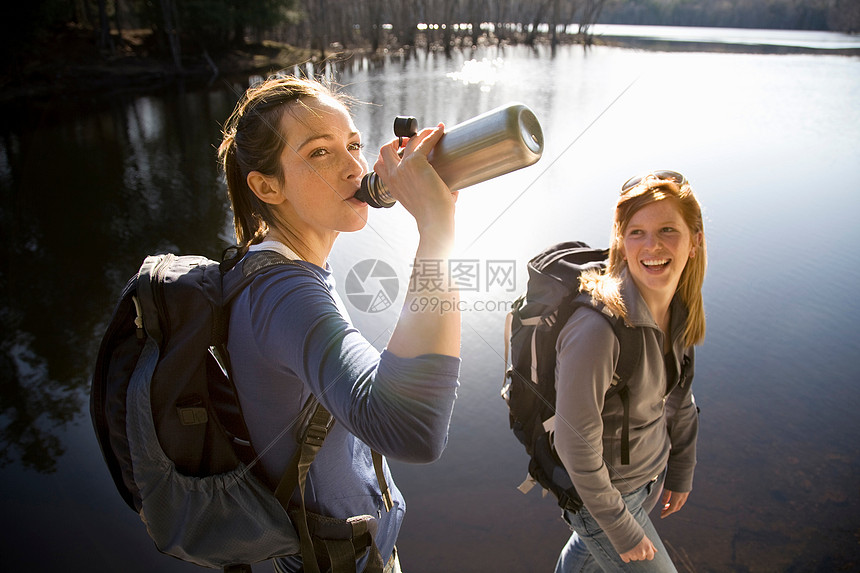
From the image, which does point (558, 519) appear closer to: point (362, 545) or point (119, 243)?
point (362, 545)

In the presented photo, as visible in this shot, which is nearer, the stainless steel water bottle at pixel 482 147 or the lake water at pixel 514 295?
the stainless steel water bottle at pixel 482 147

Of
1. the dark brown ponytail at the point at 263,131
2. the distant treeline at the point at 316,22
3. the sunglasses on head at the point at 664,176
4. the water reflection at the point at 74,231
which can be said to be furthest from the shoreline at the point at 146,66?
the dark brown ponytail at the point at 263,131

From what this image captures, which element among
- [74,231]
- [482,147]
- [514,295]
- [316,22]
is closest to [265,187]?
[482,147]

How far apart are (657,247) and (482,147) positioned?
110cm

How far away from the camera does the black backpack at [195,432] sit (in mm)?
992

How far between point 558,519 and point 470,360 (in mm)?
1474

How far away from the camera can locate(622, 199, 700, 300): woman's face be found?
1.83m

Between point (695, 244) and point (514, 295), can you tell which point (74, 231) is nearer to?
point (514, 295)

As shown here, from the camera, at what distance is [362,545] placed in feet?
3.92

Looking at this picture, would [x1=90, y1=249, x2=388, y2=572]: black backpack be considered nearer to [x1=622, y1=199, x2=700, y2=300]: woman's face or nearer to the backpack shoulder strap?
the backpack shoulder strap

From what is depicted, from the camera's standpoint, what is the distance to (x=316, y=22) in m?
35.1

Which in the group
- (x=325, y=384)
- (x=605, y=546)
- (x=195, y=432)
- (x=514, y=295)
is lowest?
(x=514, y=295)

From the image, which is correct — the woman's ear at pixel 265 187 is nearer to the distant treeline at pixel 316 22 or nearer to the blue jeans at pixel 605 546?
the blue jeans at pixel 605 546

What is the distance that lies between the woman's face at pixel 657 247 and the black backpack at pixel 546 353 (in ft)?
0.45
